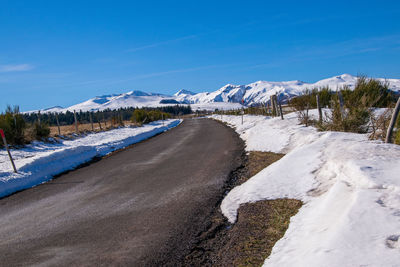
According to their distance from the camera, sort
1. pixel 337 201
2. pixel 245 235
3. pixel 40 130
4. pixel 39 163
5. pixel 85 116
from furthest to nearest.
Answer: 1. pixel 85 116
2. pixel 40 130
3. pixel 39 163
4. pixel 245 235
5. pixel 337 201

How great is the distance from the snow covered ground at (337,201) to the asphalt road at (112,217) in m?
0.97

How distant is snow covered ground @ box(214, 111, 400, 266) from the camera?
8.56 ft

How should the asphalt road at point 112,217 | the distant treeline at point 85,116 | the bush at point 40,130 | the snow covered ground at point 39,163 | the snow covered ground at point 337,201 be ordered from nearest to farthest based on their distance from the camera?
the snow covered ground at point 337,201 → the asphalt road at point 112,217 → the snow covered ground at point 39,163 → the bush at point 40,130 → the distant treeline at point 85,116

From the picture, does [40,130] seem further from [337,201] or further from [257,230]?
[337,201]

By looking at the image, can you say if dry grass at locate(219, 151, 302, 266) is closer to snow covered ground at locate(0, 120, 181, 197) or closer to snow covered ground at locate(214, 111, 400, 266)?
snow covered ground at locate(214, 111, 400, 266)

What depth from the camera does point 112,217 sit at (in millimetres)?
5035

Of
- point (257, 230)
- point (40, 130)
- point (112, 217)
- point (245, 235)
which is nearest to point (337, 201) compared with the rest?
point (257, 230)

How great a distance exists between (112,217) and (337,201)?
3677mm

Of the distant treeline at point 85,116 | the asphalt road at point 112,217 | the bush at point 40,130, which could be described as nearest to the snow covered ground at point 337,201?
the asphalt road at point 112,217

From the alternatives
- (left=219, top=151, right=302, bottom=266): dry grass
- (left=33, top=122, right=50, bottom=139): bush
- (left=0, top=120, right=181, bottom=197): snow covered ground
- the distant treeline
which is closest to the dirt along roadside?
(left=219, top=151, right=302, bottom=266): dry grass

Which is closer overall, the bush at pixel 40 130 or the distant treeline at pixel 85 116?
the bush at pixel 40 130

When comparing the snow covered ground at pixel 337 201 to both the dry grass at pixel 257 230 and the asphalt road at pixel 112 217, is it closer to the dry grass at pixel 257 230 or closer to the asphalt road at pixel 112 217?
the dry grass at pixel 257 230

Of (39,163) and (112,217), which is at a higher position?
(39,163)

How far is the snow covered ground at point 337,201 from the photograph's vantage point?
2.61 m
